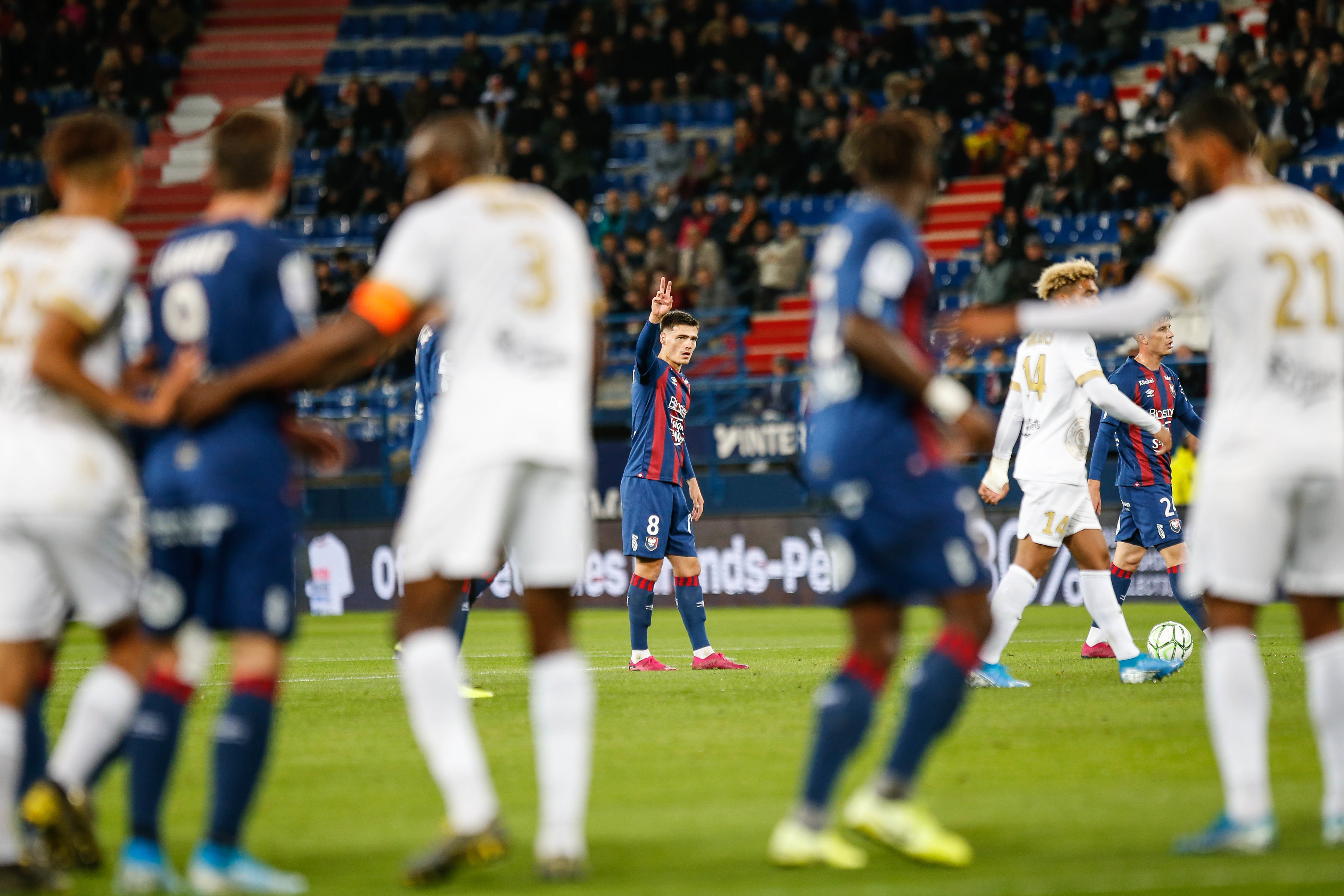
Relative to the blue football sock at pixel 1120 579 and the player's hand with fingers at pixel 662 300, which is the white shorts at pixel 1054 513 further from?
the player's hand with fingers at pixel 662 300

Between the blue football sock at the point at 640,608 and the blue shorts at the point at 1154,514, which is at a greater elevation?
the blue shorts at the point at 1154,514

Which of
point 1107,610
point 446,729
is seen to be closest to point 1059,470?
point 1107,610

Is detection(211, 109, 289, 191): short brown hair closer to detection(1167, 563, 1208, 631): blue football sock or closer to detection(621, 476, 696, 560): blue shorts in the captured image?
detection(621, 476, 696, 560): blue shorts

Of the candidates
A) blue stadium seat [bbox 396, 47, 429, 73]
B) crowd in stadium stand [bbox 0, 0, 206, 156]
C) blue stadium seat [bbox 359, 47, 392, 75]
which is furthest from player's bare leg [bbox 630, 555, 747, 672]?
crowd in stadium stand [bbox 0, 0, 206, 156]

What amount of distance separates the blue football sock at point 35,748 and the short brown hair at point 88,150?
1.63 metres

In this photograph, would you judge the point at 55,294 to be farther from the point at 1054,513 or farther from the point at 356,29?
the point at 356,29

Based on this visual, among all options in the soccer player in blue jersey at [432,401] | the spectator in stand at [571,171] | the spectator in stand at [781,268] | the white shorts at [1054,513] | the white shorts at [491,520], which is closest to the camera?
the white shorts at [491,520]

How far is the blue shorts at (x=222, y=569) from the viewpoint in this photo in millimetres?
4715

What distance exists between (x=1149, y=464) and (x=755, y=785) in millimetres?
6600

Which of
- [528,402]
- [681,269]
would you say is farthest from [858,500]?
[681,269]

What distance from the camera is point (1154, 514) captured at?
12.2 metres

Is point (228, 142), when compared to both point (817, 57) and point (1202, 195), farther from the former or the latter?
point (817, 57)

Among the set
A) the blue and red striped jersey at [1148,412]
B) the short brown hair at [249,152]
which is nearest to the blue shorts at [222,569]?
the short brown hair at [249,152]

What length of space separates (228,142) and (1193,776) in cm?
449
